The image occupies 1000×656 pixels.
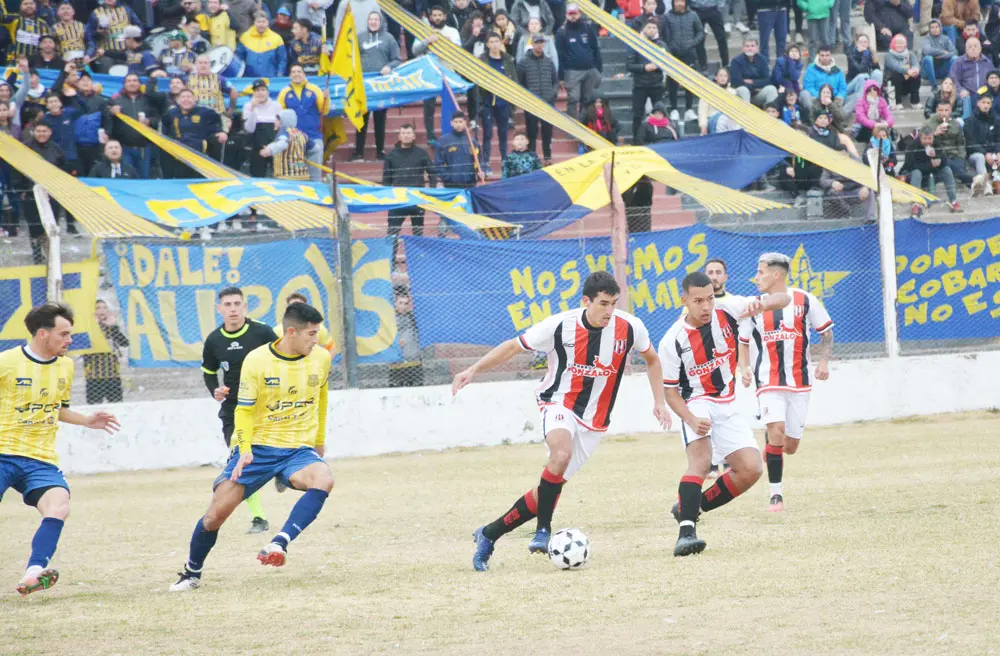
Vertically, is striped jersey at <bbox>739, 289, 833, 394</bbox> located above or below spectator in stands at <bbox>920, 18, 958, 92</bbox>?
below

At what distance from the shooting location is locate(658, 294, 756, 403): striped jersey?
30.8 ft

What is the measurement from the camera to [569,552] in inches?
Answer: 330

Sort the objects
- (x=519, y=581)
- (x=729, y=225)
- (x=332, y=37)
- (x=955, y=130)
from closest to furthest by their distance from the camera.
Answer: (x=519, y=581) < (x=729, y=225) < (x=955, y=130) < (x=332, y=37)

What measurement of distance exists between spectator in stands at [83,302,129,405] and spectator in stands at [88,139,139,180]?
368 cm

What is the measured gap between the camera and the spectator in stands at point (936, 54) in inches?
993

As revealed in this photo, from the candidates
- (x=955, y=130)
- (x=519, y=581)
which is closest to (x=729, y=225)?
(x=955, y=130)

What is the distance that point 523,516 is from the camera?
8.88 meters

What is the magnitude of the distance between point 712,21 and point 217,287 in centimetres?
1243

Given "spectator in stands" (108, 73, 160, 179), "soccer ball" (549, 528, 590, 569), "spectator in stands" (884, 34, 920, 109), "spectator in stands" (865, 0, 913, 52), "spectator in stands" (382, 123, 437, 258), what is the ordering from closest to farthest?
"soccer ball" (549, 528, 590, 569) → "spectator in stands" (108, 73, 160, 179) → "spectator in stands" (382, 123, 437, 258) → "spectator in stands" (884, 34, 920, 109) → "spectator in stands" (865, 0, 913, 52)

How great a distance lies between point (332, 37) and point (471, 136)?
4.14 m

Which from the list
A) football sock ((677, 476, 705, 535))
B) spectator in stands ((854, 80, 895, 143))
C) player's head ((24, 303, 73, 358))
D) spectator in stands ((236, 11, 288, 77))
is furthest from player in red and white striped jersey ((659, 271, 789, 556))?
spectator in stands ((236, 11, 288, 77))

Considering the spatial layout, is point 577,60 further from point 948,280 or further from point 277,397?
point 277,397

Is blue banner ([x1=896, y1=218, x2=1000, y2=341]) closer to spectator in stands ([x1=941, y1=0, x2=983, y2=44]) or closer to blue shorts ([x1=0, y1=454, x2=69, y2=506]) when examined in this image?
spectator in stands ([x1=941, y1=0, x2=983, y2=44])

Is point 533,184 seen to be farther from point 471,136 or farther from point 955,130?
point 955,130
